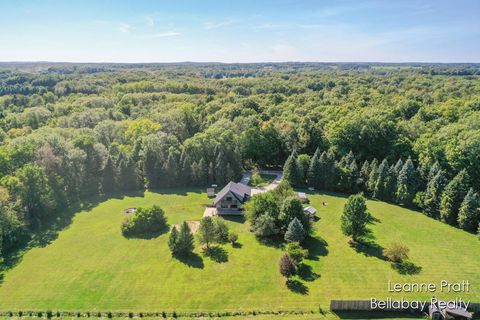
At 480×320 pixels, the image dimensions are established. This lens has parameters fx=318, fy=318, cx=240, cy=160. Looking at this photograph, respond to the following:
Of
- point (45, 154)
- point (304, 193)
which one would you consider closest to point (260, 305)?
point (304, 193)

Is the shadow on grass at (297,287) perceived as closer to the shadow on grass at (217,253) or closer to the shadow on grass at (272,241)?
the shadow on grass at (272,241)

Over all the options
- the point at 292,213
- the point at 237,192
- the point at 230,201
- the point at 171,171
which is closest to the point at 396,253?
the point at 292,213

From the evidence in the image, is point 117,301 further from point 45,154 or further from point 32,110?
point 32,110

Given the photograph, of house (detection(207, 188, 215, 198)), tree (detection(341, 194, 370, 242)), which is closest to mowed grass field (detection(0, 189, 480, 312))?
tree (detection(341, 194, 370, 242))

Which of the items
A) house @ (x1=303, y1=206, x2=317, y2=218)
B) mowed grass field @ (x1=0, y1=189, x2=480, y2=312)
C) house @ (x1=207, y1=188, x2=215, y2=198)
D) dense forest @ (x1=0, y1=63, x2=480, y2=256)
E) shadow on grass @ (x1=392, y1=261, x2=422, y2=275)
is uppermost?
dense forest @ (x1=0, y1=63, x2=480, y2=256)

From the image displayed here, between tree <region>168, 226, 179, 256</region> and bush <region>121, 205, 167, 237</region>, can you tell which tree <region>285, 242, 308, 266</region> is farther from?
bush <region>121, 205, 167, 237</region>
